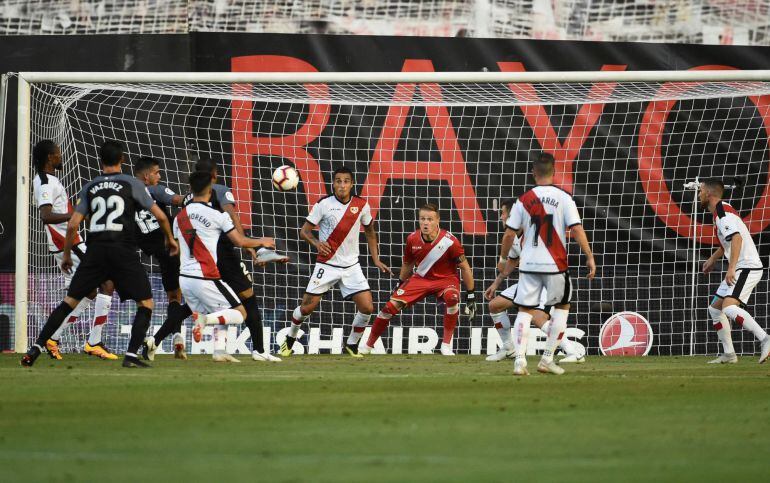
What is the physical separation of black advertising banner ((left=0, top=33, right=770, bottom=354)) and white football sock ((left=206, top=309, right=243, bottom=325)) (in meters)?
4.63

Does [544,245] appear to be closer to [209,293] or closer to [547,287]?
[547,287]

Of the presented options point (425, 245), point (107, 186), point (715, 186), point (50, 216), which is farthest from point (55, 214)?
point (715, 186)

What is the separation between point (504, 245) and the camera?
34.2ft

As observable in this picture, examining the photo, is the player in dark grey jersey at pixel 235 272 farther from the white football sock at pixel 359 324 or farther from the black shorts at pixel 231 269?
the white football sock at pixel 359 324

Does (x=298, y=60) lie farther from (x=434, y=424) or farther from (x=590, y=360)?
(x=434, y=424)

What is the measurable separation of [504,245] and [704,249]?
21.1ft

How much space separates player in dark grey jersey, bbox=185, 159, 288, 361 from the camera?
12109 mm

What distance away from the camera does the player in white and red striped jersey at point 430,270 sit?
14.2 m

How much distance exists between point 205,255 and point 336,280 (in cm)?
282

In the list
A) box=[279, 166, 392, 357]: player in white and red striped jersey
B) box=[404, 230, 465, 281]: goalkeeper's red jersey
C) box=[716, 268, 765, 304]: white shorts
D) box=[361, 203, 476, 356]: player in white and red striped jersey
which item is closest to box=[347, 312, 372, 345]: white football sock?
box=[279, 166, 392, 357]: player in white and red striped jersey

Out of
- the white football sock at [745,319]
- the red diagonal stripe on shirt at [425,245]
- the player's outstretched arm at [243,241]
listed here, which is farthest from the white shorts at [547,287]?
the red diagonal stripe on shirt at [425,245]

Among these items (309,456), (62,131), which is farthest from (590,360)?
(309,456)

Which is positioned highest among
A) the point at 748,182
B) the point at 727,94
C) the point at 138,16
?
the point at 138,16

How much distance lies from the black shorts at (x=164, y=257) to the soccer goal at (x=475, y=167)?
10.8ft
